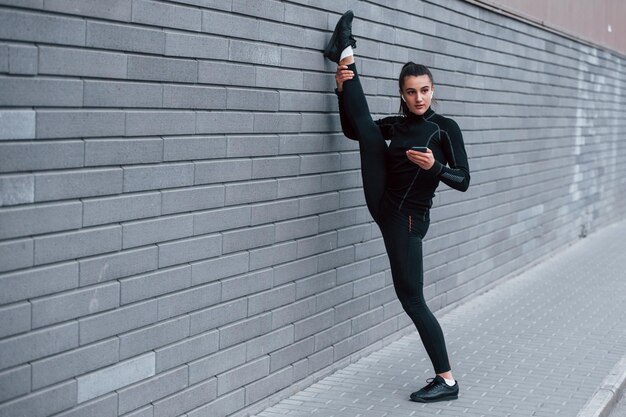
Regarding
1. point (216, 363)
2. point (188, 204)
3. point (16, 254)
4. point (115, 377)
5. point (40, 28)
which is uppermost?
point (40, 28)

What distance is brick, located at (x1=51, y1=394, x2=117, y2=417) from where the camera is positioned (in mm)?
4625

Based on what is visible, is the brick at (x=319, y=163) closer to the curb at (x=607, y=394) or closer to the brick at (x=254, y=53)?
the brick at (x=254, y=53)

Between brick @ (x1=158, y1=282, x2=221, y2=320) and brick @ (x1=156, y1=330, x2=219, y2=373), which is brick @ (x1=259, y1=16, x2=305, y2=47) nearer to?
brick @ (x1=158, y1=282, x2=221, y2=320)

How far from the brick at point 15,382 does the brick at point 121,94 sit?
1102mm

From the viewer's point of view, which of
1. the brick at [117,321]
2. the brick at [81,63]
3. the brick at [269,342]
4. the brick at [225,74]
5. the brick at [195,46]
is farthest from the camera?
the brick at [269,342]

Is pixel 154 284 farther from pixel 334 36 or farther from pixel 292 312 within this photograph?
pixel 334 36

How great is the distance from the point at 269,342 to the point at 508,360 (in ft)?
7.08

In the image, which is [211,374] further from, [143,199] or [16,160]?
[16,160]

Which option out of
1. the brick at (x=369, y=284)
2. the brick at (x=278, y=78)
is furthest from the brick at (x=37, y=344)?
the brick at (x=369, y=284)

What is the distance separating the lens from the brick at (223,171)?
18.0 feet

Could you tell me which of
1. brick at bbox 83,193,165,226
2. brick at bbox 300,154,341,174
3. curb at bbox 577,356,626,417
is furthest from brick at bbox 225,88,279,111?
curb at bbox 577,356,626,417

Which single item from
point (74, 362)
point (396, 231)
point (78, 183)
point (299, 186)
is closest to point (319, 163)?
point (299, 186)

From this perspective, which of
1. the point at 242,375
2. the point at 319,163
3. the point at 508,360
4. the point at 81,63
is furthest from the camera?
the point at 508,360

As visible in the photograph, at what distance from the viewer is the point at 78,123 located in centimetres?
450
